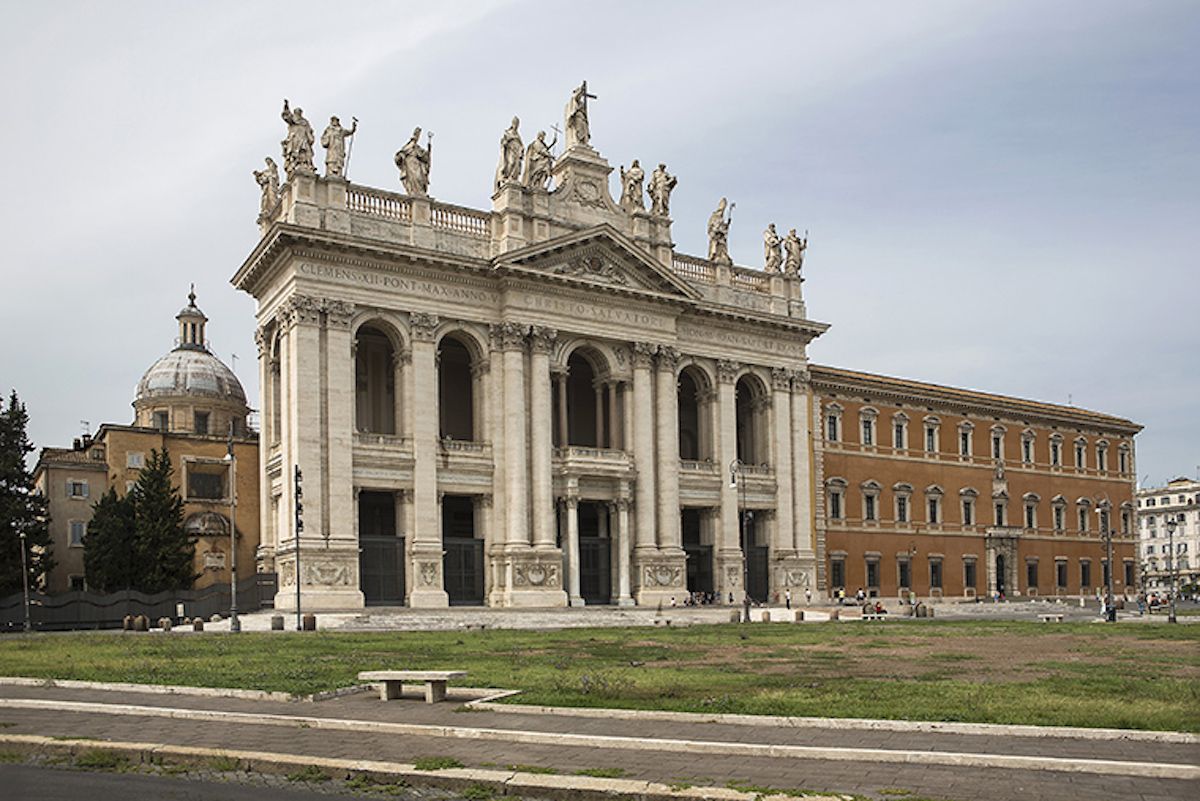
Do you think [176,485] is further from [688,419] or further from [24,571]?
[688,419]

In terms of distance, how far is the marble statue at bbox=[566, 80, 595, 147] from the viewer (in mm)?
61031

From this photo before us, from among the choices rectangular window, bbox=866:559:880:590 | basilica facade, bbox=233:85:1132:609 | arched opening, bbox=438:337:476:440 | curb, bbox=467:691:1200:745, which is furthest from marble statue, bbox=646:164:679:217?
curb, bbox=467:691:1200:745

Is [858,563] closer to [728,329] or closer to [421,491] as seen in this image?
[728,329]

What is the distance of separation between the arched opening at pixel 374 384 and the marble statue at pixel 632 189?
13.8 meters

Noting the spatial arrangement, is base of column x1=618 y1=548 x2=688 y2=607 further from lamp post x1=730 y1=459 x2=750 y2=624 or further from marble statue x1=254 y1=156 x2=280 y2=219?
marble statue x1=254 y1=156 x2=280 y2=219

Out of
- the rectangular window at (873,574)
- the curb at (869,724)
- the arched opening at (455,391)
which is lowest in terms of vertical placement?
the rectangular window at (873,574)

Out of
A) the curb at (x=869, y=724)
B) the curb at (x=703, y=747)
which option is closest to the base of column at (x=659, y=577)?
the curb at (x=869, y=724)

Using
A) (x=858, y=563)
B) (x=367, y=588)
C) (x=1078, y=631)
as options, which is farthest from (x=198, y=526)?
(x=1078, y=631)

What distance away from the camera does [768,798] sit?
34.3 feet

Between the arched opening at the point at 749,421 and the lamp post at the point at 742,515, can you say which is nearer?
the lamp post at the point at 742,515

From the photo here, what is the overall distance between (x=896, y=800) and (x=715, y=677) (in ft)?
32.3

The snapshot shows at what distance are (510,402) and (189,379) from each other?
37593 millimetres

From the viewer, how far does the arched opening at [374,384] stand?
57.4m

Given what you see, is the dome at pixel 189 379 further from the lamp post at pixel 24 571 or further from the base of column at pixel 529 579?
the base of column at pixel 529 579
